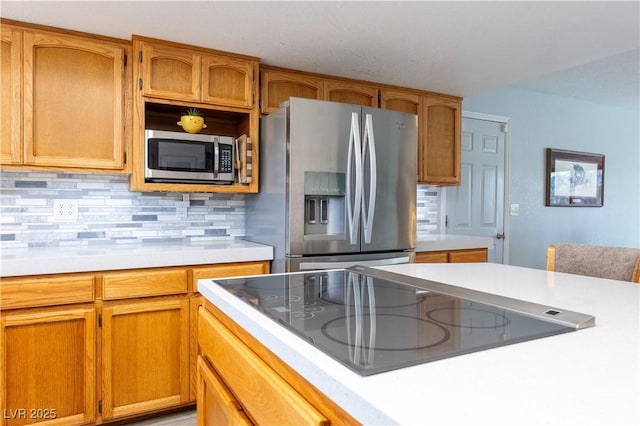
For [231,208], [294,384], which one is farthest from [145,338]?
[294,384]

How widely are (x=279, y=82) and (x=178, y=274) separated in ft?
4.78

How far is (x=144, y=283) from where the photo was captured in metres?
2.15

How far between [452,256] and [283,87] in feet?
5.89

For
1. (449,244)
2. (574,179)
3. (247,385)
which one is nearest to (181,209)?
(449,244)

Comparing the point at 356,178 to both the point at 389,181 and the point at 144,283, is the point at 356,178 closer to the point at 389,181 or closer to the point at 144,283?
the point at 389,181

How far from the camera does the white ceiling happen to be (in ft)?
6.73

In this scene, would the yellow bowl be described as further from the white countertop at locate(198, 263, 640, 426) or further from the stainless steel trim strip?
the white countertop at locate(198, 263, 640, 426)

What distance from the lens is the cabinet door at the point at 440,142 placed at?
348cm

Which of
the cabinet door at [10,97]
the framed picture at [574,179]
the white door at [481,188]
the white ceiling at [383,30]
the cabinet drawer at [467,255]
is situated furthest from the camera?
the framed picture at [574,179]

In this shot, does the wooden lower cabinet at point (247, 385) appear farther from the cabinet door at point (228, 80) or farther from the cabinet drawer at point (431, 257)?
the cabinet drawer at point (431, 257)

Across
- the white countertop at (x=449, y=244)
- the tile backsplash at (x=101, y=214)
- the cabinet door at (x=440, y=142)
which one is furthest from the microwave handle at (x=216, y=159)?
the cabinet door at (x=440, y=142)

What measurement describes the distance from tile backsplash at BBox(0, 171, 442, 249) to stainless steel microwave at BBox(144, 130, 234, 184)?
14.2 inches

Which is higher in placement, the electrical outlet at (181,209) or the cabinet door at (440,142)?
the cabinet door at (440,142)

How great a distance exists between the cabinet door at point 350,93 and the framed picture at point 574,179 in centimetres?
276
